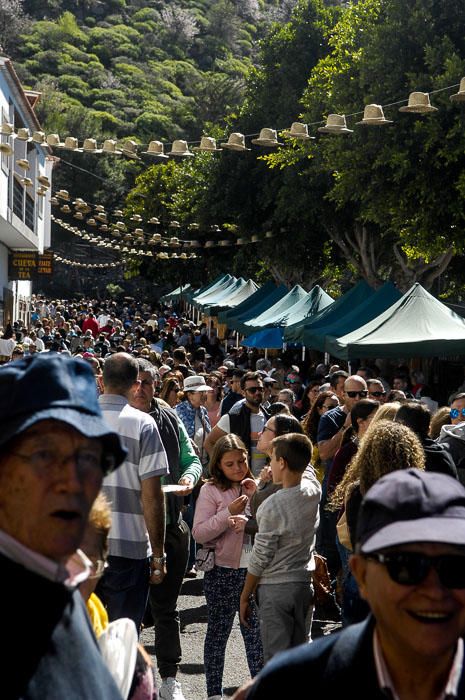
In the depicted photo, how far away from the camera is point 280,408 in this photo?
1079 cm

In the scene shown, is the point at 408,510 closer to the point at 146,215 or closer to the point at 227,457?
the point at 227,457

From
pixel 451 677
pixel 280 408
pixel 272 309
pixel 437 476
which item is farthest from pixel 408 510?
pixel 272 309

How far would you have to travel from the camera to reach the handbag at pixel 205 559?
676 cm

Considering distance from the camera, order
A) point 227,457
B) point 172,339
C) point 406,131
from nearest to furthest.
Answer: point 227,457, point 406,131, point 172,339

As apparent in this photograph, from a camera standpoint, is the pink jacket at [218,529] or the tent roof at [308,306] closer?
the pink jacket at [218,529]

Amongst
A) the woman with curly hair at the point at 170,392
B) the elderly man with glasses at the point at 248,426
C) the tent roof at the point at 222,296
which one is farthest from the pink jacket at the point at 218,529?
the tent roof at the point at 222,296

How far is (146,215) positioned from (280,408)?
191 feet

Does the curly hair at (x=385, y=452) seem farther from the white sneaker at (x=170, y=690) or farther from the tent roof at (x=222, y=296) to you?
the tent roof at (x=222, y=296)

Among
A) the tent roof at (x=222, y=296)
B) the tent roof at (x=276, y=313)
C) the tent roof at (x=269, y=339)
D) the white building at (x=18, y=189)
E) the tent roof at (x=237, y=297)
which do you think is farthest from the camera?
the tent roof at (x=222, y=296)

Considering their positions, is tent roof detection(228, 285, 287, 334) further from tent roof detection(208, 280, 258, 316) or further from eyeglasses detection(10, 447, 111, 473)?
eyeglasses detection(10, 447, 111, 473)

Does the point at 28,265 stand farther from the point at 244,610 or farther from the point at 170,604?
the point at 244,610

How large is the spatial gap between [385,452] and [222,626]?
2171 mm

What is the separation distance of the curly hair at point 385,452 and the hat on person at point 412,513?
269 cm

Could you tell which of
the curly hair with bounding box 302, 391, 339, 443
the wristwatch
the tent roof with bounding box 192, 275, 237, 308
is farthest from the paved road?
the tent roof with bounding box 192, 275, 237, 308
